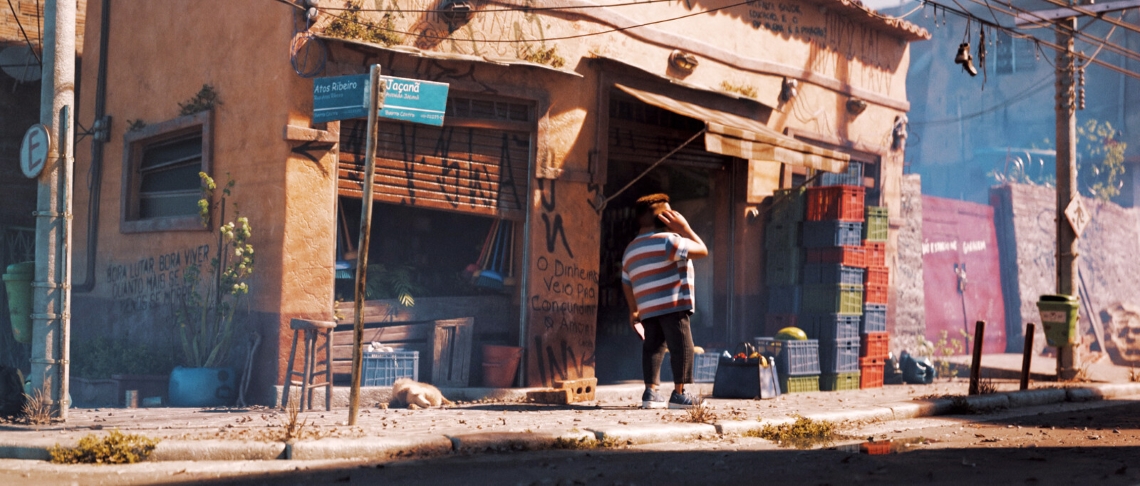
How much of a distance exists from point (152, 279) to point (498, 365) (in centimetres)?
419

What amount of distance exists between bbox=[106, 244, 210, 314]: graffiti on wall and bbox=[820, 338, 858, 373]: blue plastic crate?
7.32m

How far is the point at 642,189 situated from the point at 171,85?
5.92 metres

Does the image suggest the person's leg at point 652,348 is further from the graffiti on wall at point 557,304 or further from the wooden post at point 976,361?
the wooden post at point 976,361

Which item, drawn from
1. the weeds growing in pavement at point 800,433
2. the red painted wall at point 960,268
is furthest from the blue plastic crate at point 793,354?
the red painted wall at point 960,268

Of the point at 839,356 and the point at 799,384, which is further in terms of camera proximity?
the point at 839,356

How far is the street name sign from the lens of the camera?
23.2 feet

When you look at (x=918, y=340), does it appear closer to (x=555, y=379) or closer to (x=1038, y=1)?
(x=555, y=379)

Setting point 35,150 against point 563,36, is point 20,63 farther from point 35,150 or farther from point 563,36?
point 563,36

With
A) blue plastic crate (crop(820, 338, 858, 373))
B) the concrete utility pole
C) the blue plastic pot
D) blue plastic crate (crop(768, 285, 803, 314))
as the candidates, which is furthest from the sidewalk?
blue plastic crate (crop(768, 285, 803, 314))

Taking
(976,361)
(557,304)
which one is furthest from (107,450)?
(976,361)

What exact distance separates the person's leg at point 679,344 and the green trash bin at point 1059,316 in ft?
22.4

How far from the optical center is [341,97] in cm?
738

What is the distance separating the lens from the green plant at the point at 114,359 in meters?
10.7

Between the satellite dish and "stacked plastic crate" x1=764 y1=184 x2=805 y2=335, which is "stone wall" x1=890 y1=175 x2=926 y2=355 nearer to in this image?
"stacked plastic crate" x1=764 y1=184 x2=805 y2=335
